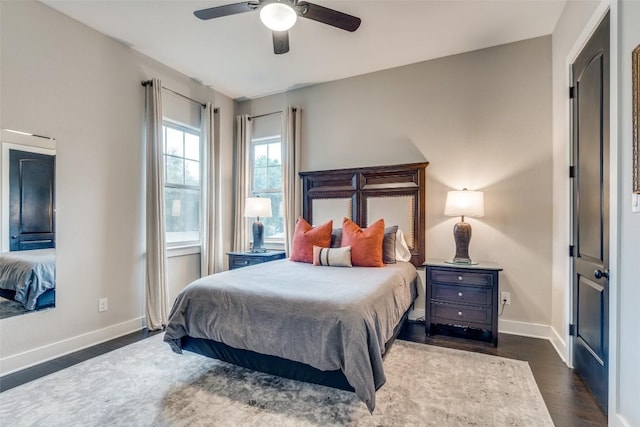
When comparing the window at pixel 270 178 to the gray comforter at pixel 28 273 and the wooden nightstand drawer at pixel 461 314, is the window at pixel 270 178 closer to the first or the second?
the wooden nightstand drawer at pixel 461 314

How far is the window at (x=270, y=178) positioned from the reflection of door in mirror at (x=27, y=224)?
245cm

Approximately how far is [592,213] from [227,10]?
297 cm

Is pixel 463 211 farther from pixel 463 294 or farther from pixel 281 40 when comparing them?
pixel 281 40

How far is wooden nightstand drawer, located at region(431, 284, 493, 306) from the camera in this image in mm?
2842

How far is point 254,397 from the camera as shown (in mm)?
1979

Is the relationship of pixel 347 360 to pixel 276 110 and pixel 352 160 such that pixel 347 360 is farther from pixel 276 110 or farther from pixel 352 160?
pixel 276 110

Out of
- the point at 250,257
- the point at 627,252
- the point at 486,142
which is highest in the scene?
the point at 486,142

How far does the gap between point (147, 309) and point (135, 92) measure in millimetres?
2369

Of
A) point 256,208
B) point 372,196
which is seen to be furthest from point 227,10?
point 372,196

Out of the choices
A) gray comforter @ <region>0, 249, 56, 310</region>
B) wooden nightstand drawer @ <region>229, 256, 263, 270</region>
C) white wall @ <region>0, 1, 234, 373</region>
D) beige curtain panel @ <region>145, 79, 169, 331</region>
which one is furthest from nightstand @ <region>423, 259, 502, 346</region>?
gray comforter @ <region>0, 249, 56, 310</region>

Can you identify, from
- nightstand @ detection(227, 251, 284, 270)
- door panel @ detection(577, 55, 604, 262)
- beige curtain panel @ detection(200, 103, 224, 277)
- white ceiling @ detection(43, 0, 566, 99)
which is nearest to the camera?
door panel @ detection(577, 55, 604, 262)

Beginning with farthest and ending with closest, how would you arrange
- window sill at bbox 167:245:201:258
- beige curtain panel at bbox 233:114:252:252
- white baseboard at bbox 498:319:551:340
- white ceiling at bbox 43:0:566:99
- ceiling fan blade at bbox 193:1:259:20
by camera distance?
beige curtain panel at bbox 233:114:252:252 → window sill at bbox 167:245:201:258 → white baseboard at bbox 498:319:551:340 → white ceiling at bbox 43:0:566:99 → ceiling fan blade at bbox 193:1:259:20

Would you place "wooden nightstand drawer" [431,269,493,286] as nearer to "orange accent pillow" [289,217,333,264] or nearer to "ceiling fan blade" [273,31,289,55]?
"orange accent pillow" [289,217,333,264]

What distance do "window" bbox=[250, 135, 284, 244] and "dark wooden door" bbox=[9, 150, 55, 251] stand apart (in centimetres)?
244
